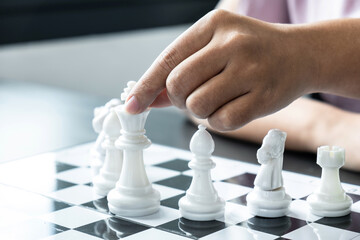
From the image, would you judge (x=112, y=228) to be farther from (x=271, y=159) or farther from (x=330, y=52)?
(x=330, y=52)

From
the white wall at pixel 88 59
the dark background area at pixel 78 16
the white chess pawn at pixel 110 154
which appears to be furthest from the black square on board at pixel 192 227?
the dark background area at pixel 78 16

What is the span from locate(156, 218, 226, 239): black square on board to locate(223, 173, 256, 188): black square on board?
23 cm

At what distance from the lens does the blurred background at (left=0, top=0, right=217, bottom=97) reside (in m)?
3.15

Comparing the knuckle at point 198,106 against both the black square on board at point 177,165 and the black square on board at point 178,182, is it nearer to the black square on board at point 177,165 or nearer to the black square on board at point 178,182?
the black square on board at point 178,182

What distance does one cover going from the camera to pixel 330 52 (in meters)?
1.11

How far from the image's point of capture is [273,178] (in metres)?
1.17

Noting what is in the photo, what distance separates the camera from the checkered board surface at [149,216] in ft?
3.46

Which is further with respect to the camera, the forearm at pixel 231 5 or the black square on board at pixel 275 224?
the forearm at pixel 231 5

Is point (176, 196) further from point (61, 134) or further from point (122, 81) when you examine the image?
point (122, 81)

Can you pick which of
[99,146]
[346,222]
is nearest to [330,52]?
[346,222]

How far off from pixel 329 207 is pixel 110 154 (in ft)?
1.44

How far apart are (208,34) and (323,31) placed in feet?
0.64

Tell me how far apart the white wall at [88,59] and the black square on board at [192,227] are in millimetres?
2124

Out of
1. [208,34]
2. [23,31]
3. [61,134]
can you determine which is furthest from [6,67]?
[208,34]
